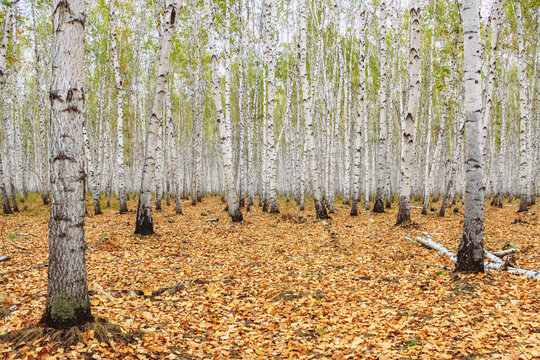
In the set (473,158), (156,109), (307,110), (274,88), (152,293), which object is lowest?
(152,293)

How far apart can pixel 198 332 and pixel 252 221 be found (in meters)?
8.36

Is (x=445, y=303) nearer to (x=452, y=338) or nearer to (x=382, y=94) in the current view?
(x=452, y=338)

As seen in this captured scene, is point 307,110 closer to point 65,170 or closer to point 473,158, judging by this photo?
point 473,158

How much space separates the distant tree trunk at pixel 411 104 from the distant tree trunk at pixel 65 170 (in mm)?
9238

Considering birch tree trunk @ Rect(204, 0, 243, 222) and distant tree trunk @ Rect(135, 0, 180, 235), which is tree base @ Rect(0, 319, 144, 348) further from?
birch tree trunk @ Rect(204, 0, 243, 222)

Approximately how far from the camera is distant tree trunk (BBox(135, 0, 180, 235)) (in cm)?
840

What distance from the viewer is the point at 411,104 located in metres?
9.91

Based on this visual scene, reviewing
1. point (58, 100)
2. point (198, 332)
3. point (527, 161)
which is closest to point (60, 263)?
point (58, 100)

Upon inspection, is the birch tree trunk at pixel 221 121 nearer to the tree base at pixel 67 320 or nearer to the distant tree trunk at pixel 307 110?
the distant tree trunk at pixel 307 110

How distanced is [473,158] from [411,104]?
5.41 meters

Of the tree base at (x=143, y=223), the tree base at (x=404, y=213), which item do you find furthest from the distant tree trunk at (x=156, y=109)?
the tree base at (x=404, y=213)

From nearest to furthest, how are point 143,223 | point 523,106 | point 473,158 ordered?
point 473,158, point 143,223, point 523,106

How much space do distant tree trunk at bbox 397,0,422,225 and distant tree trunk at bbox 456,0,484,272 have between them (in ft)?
15.2

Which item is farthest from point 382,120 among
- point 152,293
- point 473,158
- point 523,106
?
point 152,293
